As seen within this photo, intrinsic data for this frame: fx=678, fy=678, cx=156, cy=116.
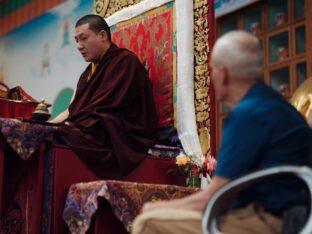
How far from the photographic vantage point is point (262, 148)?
190 centimetres

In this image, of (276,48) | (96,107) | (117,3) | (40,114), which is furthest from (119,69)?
(276,48)

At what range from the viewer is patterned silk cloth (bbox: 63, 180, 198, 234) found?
3510 millimetres

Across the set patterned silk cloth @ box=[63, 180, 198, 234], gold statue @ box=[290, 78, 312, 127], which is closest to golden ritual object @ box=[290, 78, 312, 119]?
gold statue @ box=[290, 78, 312, 127]

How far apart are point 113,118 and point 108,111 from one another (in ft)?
0.27

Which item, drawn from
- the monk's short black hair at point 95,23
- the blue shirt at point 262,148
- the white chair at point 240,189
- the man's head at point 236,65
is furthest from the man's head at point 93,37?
the white chair at point 240,189

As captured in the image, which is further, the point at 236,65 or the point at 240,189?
the point at 236,65

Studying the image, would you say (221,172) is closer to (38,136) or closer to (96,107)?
(38,136)

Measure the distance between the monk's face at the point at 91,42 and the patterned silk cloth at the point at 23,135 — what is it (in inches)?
34.5

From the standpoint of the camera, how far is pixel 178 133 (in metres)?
4.48

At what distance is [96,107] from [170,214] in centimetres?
226

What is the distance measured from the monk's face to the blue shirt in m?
2.67

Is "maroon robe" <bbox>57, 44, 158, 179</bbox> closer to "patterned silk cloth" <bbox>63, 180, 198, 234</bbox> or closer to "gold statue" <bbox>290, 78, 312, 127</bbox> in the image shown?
"patterned silk cloth" <bbox>63, 180, 198, 234</bbox>

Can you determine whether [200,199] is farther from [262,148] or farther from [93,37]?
[93,37]

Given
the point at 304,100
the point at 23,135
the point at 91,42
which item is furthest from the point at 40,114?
the point at 304,100
